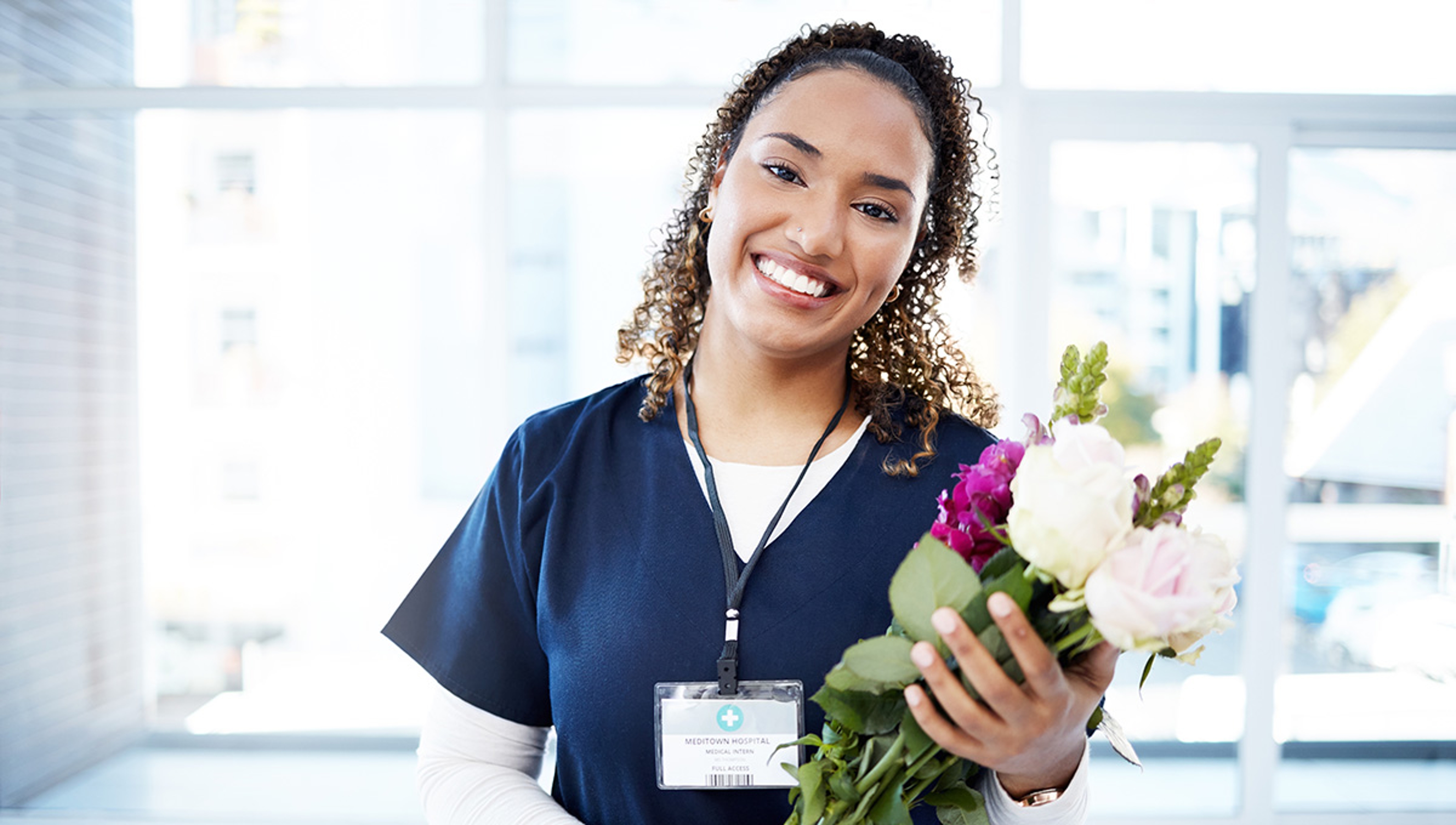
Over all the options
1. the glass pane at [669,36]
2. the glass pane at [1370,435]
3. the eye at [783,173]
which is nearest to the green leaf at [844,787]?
the eye at [783,173]

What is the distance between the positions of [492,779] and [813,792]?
0.45 meters

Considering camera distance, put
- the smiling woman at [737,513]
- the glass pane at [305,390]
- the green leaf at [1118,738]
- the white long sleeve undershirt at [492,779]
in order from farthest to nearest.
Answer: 1. the glass pane at [305,390]
2. the smiling woman at [737,513]
3. the white long sleeve undershirt at [492,779]
4. the green leaf at [1118,738]

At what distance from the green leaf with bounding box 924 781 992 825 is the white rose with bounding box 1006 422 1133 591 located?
1.00 feet

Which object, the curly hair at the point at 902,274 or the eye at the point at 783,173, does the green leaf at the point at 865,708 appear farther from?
the eye at the point at 783,173

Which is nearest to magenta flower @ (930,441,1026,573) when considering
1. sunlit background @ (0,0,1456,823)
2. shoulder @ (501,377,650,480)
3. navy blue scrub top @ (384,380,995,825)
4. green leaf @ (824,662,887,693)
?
green leaf @ (824,662,887,693)

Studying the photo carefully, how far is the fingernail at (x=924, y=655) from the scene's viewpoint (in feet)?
2.09

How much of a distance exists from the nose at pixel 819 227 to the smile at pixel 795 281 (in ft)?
0.10

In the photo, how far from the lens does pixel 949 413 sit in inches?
47.0

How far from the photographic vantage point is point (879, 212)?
3.49 feet

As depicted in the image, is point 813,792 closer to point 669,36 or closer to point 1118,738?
point 1118,738

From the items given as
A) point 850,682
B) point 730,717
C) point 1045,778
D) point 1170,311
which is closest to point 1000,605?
point 850,682

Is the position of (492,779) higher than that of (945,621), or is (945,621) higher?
(945,621)

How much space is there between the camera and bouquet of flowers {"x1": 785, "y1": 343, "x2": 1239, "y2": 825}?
1.88 ft

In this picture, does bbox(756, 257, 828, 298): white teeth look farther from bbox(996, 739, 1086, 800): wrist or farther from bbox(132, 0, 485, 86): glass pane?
bbox(132, 0, 485, 86): glass pane
